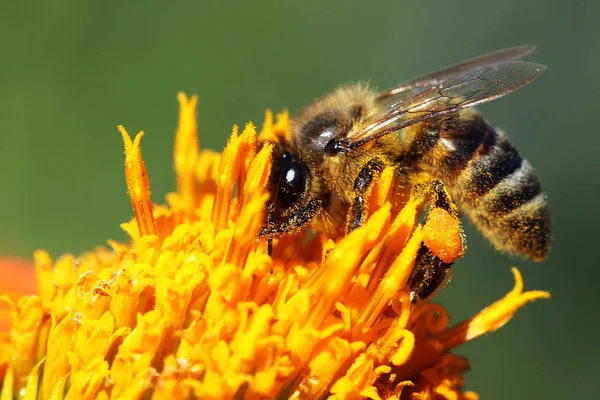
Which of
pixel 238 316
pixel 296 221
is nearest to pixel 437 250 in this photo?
pixel 296 221

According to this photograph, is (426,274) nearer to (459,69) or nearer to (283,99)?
(459,69)

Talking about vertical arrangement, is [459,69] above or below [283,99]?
below

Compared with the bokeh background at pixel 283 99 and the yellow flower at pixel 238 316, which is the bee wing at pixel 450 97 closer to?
the yellow flower at pixel 238 316

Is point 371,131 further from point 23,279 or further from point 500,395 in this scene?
point 500,395

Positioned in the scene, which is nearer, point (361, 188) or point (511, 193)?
point (361, 188)

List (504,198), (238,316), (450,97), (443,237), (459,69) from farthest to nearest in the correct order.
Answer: (459,69), (504,198), (450,97), (443,237), (238,316)

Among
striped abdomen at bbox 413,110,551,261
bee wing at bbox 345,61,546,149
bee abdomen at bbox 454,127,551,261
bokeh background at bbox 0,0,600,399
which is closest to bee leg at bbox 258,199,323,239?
bee wing at bbox 345,61,546,149

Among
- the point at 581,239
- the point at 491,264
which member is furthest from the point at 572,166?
the point at 491,264
